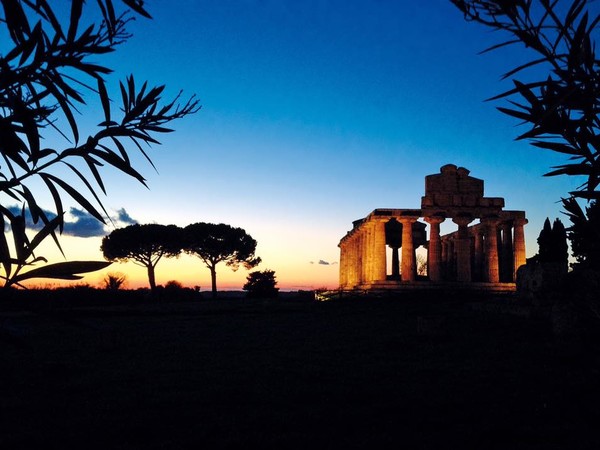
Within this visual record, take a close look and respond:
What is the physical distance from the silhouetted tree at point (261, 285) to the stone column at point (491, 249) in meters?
18.8

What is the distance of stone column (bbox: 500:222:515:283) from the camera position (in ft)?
136

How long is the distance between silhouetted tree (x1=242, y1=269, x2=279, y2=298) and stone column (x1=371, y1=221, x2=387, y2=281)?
1231 cm

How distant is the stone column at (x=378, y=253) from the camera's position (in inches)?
1550

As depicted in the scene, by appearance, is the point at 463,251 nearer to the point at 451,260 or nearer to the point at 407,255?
the point at 407,255

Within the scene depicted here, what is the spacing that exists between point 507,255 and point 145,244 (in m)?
32.8

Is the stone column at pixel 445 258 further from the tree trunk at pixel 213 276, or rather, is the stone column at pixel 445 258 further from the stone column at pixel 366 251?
the tree trunk at pixel 213 276

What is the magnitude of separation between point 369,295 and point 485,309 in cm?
1376

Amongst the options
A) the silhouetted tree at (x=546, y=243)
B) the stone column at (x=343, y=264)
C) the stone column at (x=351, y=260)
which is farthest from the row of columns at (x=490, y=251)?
the stone column at (x=343, y=264)

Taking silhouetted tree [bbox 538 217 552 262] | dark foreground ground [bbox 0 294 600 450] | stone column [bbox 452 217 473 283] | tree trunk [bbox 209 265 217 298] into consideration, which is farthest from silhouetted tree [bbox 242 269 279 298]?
dark foreground ground [bbox 0 294 600 450]

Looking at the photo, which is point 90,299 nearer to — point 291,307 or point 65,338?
point 291,307

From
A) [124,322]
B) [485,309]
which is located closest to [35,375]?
[124,322]

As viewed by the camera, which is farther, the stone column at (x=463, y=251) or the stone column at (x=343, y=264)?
the stone column at (x=343, y=264)

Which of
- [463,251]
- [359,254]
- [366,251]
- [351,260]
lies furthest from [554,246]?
[351,260]

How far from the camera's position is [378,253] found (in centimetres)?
3956
